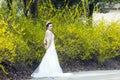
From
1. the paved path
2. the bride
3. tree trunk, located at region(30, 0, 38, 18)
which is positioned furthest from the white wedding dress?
tree trunk, located at region(30, 0, 38, 18)

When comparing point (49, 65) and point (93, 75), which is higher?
point (49, 65)

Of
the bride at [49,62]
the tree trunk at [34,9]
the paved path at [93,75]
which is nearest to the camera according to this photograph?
the paved path at [93,75]

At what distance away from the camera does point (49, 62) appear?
14.5 metres

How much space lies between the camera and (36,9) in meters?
17.4

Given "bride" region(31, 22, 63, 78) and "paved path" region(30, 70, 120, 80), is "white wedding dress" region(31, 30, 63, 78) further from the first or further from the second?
"paved path" region(30, 70, 120, 80)

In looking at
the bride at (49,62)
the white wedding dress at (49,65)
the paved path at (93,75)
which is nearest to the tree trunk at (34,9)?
the bride at (49,62)

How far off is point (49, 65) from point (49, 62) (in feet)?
0.33

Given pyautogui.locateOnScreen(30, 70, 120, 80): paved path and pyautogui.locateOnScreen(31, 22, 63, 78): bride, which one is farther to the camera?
pyautogui.locateOnScreen(31, 22, 63, 78): bride

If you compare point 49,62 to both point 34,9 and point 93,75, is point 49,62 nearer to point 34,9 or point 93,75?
point 93,75

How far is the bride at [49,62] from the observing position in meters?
14.4

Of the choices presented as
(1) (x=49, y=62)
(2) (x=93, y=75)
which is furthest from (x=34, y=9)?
(2) (x=93, y=75)

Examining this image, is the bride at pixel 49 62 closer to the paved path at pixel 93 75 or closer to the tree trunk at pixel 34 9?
the paved path at pixel 93 75

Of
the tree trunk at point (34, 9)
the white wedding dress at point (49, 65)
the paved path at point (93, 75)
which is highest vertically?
the tree trunk at point (34, 9)

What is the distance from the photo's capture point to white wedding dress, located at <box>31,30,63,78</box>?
14.4 meters
